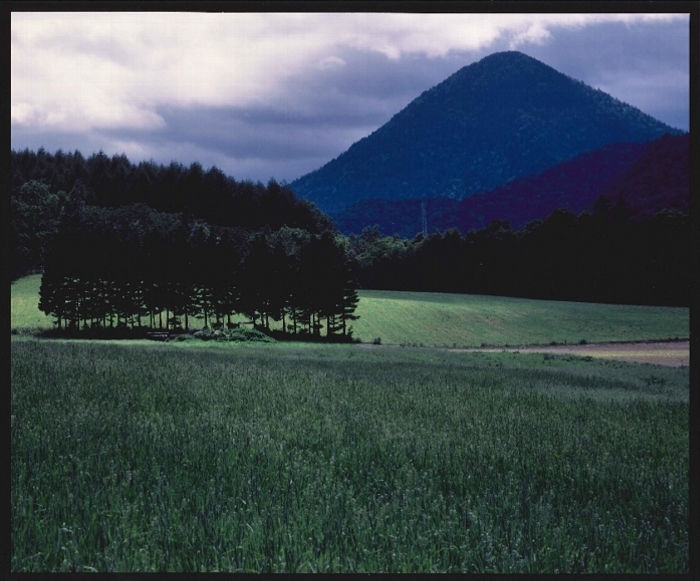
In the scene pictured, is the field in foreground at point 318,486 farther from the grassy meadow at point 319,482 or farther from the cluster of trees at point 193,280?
the cluster of trees at point 193,280

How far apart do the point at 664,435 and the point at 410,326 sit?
49998 mm

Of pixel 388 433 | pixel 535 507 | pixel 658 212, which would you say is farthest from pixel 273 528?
pixel 658 212

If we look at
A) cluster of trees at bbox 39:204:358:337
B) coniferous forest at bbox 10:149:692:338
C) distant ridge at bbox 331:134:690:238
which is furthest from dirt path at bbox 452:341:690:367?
cluster of trees at bbox 39:204:358:337

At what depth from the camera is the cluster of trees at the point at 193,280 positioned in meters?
45.9

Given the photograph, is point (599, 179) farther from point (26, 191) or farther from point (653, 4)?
point (653, 4)

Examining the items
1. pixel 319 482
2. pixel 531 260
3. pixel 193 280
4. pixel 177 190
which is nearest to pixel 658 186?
pixel 531 260

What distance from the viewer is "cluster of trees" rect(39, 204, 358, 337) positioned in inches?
1809

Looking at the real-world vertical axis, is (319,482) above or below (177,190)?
below

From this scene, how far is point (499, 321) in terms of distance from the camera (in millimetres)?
63281

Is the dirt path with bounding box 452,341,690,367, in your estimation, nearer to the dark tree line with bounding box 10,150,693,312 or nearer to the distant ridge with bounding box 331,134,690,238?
the dark tree line with bounding box 10,150,693,312

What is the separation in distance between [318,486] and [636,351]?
161ft

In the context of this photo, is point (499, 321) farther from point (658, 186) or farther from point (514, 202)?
point (514, 202)

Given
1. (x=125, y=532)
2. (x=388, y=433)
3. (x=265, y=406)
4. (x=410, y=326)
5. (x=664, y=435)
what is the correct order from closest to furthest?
(x=125, y=532) < (x=388, y=433) < (x=265, y=406) < (x=664, y=435) < (x=410, y=326)

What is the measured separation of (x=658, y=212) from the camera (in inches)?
2137
